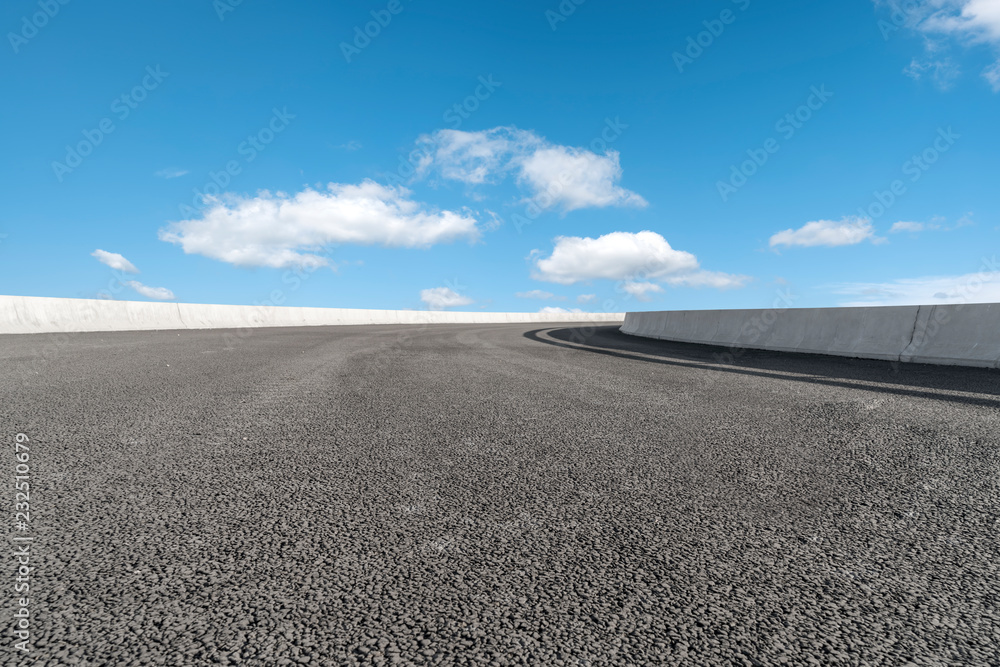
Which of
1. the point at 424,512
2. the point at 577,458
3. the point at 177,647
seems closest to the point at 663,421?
the point at 577,458

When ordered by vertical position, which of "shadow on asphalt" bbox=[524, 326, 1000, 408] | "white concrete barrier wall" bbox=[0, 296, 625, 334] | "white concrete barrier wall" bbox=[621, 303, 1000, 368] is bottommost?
"shadow on asphalt" bbox=[524, 326, 1000, 408]

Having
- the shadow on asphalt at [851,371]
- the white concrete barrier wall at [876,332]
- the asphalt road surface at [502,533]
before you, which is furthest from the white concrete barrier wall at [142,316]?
the white concrete barrier wall at [876,332]

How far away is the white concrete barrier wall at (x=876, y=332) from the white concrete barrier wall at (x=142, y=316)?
19178mm

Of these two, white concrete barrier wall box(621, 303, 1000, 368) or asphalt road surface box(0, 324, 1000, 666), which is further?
white concrete barrier wall box(621, 303, 1000, 368)

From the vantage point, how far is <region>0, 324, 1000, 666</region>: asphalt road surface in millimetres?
1751

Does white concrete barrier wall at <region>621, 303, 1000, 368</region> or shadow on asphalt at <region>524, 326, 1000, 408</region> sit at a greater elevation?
white concrete barrier wall at <region>621, 303, 1000, 368</region>

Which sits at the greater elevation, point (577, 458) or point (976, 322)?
point (976, 322)


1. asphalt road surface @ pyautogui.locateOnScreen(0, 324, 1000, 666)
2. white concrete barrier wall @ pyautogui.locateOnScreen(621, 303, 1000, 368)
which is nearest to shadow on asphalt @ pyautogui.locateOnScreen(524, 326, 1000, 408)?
white concrete barrier wall @ pyautogui.locateOnScreen(621, 303, 1000, 368)

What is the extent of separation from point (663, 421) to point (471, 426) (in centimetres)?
182

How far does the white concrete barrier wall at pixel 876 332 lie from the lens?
367 inches

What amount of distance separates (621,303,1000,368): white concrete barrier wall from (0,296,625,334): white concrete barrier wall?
19.2 m

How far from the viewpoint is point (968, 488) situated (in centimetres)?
332

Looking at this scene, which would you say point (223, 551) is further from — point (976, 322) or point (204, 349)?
point (976, 322)

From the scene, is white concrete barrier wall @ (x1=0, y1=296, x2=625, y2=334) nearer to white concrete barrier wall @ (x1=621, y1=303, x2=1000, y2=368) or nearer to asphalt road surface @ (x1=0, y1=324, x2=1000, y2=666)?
asphalt road surface @ (x1=0, y1=324, x2=1000, y2=666)
